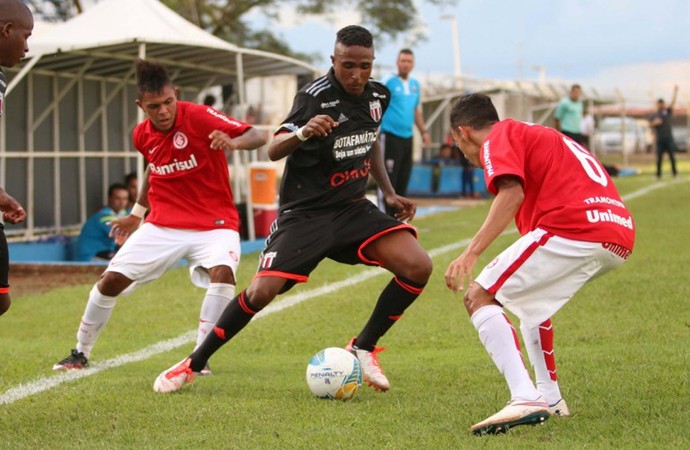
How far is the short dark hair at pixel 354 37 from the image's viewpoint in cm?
625

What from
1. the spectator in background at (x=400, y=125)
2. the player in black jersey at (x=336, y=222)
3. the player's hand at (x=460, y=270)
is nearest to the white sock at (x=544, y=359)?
the player's hand at (x=460, y=270)

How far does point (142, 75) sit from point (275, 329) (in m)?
2.63

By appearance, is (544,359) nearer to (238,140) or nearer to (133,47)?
(238,140)

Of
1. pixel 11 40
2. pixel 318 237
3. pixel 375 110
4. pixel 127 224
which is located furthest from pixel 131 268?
pixel 11 40

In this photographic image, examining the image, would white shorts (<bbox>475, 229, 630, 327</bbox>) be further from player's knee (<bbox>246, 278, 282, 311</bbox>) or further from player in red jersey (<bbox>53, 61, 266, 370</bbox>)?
player in red jersey (<bbox>53, 61, 266, 370</bbox>)

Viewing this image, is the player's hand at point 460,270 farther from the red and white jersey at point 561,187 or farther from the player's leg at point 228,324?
the player's leg at point 228,324

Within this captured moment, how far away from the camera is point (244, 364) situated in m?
7.54

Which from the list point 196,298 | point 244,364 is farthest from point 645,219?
point 244,364

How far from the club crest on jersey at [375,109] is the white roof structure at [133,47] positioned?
7.26 metres

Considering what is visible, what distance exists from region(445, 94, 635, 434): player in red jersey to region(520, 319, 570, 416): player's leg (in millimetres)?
432

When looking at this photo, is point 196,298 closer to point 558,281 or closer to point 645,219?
point 558,281

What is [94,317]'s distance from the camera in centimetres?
734

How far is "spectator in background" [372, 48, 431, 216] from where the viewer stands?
50.0 ft

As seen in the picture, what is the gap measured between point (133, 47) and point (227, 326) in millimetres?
9356
